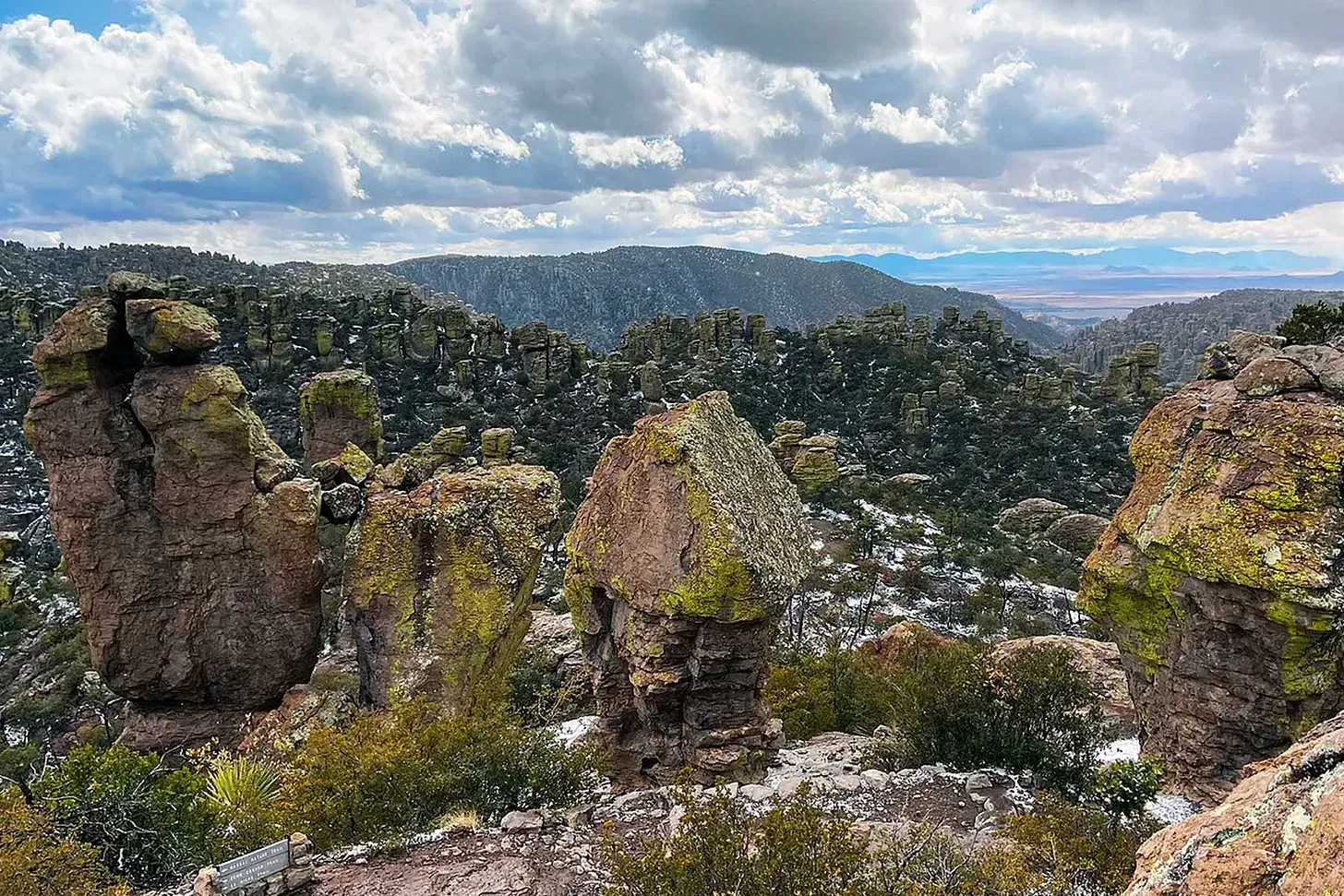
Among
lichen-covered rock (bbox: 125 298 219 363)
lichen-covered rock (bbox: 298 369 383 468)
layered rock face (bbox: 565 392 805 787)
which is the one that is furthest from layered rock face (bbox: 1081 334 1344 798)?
lichen-covered rock (bbox: 298 369 383 468)

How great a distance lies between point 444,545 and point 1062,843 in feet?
32.7

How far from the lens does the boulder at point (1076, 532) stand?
39.3 meters

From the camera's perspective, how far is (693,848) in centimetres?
603

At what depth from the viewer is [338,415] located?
1389 inches

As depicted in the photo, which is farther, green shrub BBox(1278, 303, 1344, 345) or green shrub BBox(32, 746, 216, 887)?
green shrub BBox(1278, 303, 1344, 345)

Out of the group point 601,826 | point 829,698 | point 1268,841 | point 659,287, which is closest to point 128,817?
point 601,826

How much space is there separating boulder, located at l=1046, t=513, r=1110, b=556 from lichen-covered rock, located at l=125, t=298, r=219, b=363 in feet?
125

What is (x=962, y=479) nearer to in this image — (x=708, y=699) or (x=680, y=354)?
(x=680, y=354)

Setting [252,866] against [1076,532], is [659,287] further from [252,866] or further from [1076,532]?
[252,866]

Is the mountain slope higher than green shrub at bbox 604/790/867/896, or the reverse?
the mountain slope

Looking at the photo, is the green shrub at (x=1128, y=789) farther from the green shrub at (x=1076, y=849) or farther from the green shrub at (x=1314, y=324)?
the green shrub at (x=1314, y=324)

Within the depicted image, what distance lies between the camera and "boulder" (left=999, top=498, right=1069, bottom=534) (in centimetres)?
4181

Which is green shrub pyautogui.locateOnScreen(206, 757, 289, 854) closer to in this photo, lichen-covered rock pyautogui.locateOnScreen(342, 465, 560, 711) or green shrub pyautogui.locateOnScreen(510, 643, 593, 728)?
lichen-covered rock pyautogui.locateOnScreen(342, 465, 560, 711)

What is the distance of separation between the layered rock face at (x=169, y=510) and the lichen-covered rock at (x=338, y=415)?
60.7 feet
